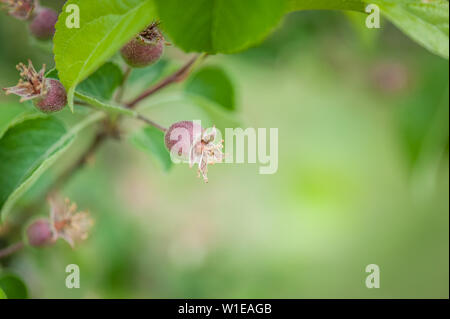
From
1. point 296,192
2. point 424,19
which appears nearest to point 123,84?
point 424,19

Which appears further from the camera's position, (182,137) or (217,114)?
(217,114)

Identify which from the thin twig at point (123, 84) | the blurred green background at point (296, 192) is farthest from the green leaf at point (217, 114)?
the thin twig at point (123, 84)

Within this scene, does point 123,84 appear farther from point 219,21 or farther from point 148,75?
point 219,21

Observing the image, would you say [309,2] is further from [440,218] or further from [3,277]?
[440,218]

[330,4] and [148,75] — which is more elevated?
[148,75]
